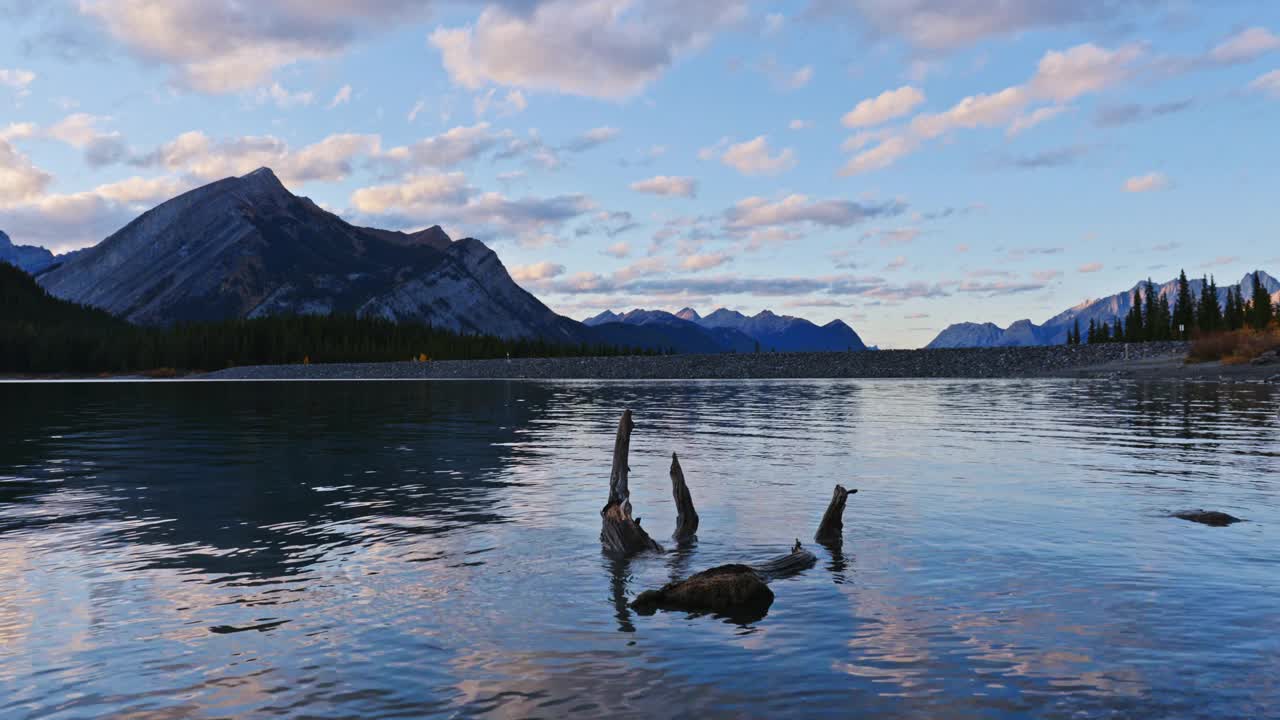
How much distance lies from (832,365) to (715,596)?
5499 inches

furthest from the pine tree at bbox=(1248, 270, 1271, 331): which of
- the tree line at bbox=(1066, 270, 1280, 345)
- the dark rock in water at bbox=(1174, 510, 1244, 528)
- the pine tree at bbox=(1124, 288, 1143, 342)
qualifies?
the dark rock in water at bbox=(1174, 510, 1244, 528)

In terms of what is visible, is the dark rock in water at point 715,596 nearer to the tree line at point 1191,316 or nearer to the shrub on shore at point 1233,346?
the shrub on shore at point 1233,346

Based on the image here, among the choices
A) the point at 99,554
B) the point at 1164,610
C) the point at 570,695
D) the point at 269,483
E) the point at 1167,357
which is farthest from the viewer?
the point at 1167,357

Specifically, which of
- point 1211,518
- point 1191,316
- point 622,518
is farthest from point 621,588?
point 1191,316

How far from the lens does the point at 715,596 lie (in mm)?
13797

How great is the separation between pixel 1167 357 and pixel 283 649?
479 ft

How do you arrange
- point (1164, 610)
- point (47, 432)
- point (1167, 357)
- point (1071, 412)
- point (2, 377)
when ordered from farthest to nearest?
1. point (2, 377)
2. point (1167, 357)
3. point (1071, 412)
4. point (47, 432)
5. point (1164, 610)

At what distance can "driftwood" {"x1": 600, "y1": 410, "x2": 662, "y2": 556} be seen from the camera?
1770cm

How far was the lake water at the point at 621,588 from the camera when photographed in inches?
408

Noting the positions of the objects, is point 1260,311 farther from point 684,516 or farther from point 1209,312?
point 684,516

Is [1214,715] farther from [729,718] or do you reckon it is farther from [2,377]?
[2,377]

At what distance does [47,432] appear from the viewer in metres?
49.7

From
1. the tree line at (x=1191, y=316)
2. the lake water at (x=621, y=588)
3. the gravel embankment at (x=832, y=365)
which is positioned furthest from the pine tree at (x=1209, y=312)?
the lake water at (x=621, y=588)

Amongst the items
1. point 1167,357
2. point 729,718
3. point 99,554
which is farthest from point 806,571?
point 1167,357
